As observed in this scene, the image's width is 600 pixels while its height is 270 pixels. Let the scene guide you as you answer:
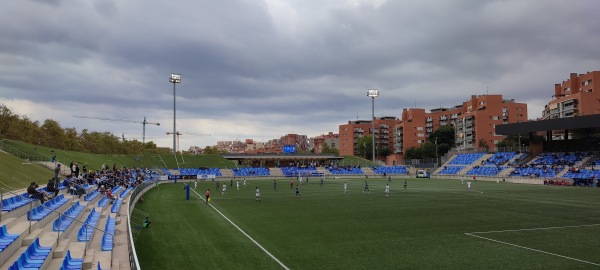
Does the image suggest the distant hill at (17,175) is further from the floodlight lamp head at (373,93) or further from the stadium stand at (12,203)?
the floodlight lamp head at (373,93)

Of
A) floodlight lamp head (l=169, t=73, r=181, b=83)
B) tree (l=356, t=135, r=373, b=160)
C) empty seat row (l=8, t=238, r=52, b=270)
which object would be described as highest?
floodlight lamp head (l=169, t=73, r=181, b=83)

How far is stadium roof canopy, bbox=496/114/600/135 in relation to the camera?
65.4m

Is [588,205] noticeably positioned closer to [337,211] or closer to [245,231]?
[337,211]

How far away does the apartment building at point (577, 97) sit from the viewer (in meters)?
97.2

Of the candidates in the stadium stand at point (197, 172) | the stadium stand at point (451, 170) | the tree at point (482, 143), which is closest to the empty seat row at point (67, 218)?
the stadium stand at point (197, 172)

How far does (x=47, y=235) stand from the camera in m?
14.6

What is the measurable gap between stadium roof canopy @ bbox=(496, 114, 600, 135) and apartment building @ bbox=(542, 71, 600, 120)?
32174mm

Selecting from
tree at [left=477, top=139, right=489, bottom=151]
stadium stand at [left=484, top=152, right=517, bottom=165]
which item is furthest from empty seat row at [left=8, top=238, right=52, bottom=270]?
tree at [left=477, top=139, right=489, bottom=151]

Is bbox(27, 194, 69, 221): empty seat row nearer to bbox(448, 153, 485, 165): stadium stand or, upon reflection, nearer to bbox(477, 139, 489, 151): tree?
bbox(448, 153, 485, 165): stadium stand

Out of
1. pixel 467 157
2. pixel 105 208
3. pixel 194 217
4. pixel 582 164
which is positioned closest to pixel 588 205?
pixel 194 217

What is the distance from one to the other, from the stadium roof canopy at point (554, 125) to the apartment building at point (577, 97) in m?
32.2

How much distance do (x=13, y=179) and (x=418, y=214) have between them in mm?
28391

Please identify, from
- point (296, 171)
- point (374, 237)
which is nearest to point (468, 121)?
point (296, 171)

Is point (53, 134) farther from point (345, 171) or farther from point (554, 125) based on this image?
point (554, 125)
